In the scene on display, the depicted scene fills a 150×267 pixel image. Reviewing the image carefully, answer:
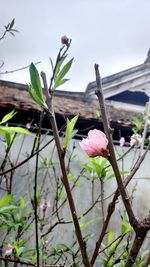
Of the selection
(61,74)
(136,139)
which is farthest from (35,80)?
(136,139)

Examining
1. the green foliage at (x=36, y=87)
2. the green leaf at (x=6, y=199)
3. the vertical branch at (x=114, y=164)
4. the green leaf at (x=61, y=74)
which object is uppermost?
the green leaf at (x=61, y=74)

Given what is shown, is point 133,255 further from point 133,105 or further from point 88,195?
point 133,105

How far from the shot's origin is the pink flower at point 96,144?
71 cm

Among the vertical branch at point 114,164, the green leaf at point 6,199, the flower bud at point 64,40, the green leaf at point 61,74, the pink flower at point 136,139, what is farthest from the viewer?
the pink flower at point 136,139

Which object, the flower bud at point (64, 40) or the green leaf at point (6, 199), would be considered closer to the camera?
the flower bud at point (64, 40)

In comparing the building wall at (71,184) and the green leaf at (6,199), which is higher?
the green leaf at (6,199)

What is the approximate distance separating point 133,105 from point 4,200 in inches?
283

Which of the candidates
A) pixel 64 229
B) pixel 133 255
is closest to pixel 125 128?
pixel 64 229

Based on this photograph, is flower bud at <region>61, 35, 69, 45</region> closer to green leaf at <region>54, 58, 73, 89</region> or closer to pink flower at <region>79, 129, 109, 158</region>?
green leaf at <region>54, 58, 73, 89</region>

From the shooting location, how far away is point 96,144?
724mm

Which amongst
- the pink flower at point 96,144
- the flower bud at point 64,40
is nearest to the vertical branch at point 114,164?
the pink flower at point 96,144

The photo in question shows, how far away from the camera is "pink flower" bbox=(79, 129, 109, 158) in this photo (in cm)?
71

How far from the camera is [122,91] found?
8.56 meters

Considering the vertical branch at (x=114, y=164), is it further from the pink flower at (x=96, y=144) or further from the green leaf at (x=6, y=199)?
the green leaf at (x=6, y=199)
